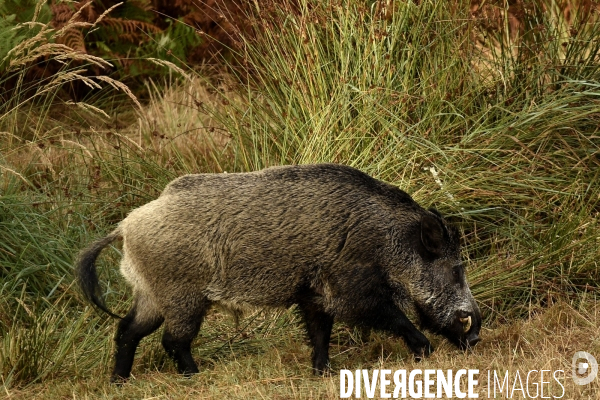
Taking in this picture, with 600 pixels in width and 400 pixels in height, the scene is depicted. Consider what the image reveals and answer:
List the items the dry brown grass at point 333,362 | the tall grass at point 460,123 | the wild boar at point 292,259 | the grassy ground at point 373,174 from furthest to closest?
the tall grass at point 460,123, the grassy ground at point 373,174, the wild boar at point 292,259, the dry brown grass at point 333,362

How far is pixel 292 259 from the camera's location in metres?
4.70

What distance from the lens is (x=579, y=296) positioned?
5.50m

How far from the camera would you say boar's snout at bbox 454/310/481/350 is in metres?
4.82

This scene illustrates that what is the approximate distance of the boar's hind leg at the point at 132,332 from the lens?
15.8ft

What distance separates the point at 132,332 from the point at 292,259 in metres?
0.89

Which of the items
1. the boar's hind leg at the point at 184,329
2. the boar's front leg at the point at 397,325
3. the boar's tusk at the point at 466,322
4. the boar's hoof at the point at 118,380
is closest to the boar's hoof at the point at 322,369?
the boar's front leg at the point at 397,325

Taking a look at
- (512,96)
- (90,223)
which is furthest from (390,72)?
(90,223)

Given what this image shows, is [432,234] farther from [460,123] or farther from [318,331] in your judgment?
[460,123]

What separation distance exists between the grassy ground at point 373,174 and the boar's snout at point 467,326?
0.09 metres

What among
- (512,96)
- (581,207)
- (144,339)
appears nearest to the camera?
(144,339)

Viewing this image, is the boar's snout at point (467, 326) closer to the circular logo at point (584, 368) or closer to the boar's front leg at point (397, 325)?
the boar's front leg at point (397, 325)

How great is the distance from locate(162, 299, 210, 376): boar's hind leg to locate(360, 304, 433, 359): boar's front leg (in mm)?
795

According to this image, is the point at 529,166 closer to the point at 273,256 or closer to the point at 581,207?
the point at 581,207

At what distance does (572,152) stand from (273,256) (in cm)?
227
